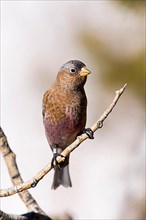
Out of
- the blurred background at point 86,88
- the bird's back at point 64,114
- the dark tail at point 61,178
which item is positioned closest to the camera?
the bird's back at point 64,114

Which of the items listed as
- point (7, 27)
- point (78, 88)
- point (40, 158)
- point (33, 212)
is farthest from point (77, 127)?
point (7, 27)

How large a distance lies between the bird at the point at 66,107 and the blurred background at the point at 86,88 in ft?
2.91

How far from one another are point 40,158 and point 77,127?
1229 mm

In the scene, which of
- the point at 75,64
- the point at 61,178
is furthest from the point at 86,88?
the point at 75,64

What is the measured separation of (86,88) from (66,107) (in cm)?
120

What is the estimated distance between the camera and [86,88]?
3500 mm

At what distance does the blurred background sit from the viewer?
3.36 m

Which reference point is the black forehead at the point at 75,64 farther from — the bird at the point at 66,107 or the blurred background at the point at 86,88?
the blurred background at the point at 86,88

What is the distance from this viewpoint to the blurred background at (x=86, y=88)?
3.36 metres

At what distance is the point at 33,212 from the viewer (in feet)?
6.82

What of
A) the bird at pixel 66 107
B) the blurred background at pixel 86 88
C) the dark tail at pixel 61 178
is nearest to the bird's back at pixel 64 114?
the bird at pixel 66 107

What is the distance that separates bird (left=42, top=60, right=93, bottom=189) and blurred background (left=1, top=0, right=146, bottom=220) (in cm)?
89

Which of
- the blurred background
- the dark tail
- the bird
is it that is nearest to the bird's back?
the bird

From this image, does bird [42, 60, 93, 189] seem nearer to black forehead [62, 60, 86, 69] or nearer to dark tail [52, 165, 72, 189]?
black forehead [62, 60, 86, 69]
